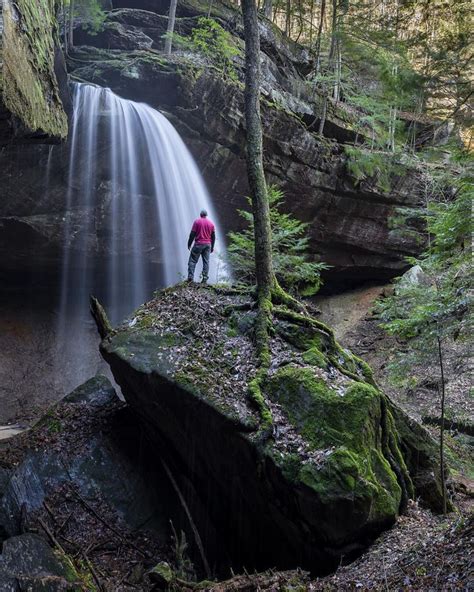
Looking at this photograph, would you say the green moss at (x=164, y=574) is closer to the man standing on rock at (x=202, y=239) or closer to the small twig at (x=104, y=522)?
the small twig at (x=104, y=522)

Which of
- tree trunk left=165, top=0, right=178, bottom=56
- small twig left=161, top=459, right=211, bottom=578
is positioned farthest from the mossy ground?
tree trunk left=165, top=0, right=178, bottom=56

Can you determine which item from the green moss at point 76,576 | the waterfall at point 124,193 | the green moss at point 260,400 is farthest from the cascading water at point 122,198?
the green moss at point 76,576

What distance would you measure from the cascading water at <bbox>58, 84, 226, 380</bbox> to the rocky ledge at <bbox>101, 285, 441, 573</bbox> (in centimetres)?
592

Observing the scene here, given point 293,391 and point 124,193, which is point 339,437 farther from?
point 124,193

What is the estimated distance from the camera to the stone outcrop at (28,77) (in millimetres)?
5672

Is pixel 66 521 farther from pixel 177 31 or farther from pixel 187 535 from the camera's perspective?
pixel 177 31

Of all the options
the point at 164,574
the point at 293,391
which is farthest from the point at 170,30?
the point at 164,574

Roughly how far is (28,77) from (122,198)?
7.99 metres

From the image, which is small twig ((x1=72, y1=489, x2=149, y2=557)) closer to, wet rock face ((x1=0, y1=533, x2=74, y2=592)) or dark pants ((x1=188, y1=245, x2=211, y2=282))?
wet rock face ((x1=0, y1=533, x2=74, y2=592))

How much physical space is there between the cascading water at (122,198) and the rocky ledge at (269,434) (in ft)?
19.4

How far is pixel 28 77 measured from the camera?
6859 millimetres

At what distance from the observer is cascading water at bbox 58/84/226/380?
1370cm

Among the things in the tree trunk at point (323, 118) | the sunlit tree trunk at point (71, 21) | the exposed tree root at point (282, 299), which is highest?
the sunlit tree trunk at point (71, 21)

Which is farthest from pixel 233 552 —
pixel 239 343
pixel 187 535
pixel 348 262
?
pixel 348 262
